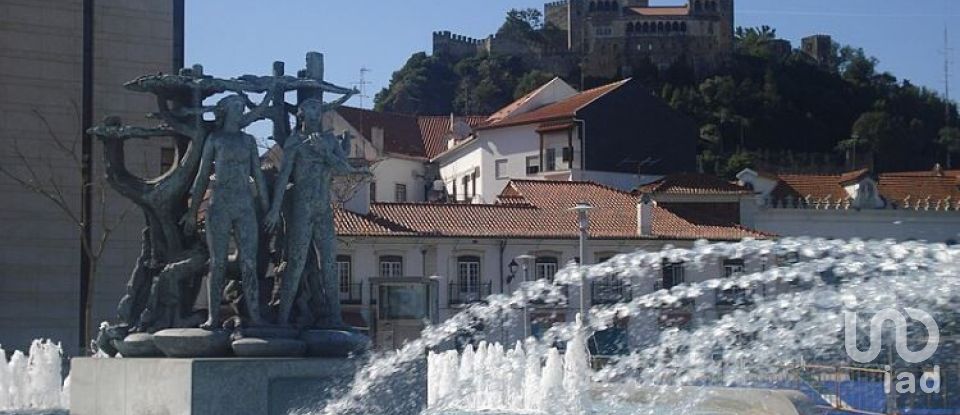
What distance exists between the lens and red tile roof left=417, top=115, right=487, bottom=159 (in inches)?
3381

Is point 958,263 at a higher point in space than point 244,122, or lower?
lower

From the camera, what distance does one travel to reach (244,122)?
1410 cm

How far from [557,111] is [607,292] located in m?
26.1

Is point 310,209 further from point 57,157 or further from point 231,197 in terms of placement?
point 57,157

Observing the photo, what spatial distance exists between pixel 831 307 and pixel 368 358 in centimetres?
512

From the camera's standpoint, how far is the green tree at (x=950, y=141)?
111 meters

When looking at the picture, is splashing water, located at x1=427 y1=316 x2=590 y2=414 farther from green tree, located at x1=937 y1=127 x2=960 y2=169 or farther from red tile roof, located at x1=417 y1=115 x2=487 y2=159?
green tree, located at x1=937 y1=127 x2=960 y2=169

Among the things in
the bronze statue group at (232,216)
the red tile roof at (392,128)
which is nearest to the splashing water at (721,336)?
the bronze statue group at (232,216)

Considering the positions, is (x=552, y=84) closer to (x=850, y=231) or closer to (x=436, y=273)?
(x=850, y=231)

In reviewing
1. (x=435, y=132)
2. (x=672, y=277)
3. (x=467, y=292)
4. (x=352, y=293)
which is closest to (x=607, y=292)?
(x=672, y=277)

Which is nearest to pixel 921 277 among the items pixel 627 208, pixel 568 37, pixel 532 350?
pixel 532 350

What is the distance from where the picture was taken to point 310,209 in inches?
560

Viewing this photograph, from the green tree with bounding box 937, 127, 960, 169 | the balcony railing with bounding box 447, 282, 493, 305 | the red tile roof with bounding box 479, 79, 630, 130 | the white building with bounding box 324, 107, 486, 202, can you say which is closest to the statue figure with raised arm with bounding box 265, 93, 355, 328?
the balcony railing with bounding box 447, 282, 493, 305

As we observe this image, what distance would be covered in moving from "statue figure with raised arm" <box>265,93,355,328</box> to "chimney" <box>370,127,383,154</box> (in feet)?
215
